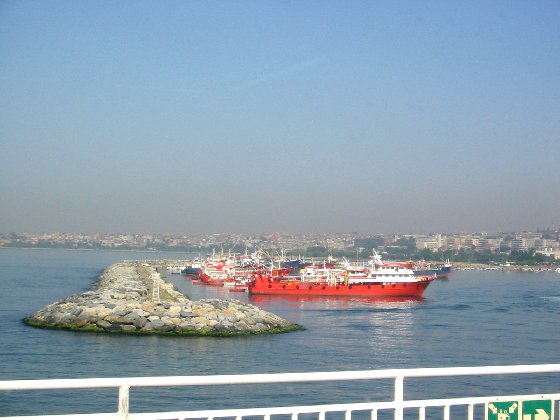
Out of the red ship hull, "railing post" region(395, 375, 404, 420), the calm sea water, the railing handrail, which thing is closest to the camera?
the railing handrail

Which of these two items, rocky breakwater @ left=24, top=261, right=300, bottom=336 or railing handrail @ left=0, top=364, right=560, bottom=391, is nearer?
railing handrail @ left=0, top=364, right=560, bottom=391

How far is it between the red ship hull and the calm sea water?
29.6 ft

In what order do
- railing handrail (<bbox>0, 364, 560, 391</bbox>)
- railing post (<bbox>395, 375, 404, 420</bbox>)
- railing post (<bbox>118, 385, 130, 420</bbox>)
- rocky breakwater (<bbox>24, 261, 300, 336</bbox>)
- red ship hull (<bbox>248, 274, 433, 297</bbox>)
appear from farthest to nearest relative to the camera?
1. red ship hull (<bbox>248, 274, 433, 297</bbox>)
2. rocky breakwater (<bbox>24, 261, 300, 336</bbox>)
3. railing post (<bbox>395, 375, 404, 420</bbox>)
4. railing post (<bbox>118, 385, 130, 420</bbox>)
5. railing handrail (<bbox>0, 364, 560, 391</bbox>)

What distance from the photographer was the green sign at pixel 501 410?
309 centimetres

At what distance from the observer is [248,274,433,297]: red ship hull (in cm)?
3778

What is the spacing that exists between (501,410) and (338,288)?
3568 centimetres

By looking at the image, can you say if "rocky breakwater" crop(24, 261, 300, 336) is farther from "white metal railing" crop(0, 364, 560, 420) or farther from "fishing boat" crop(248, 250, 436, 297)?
"fishing boat" crop(248, 250, 436, 297)

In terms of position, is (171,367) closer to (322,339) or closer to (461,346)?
(322,339)

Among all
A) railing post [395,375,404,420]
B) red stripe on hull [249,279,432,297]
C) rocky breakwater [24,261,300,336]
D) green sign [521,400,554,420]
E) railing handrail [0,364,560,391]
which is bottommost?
red stripe on hull [249,279,432,297]

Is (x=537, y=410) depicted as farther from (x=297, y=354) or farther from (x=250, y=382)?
(x=297, y=354)

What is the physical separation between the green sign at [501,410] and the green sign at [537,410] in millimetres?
44

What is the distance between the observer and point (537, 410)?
315 centimetres

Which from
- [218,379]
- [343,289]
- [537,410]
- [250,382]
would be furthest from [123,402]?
[343,289]

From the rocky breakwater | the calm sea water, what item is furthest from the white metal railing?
the rocky breakwater
